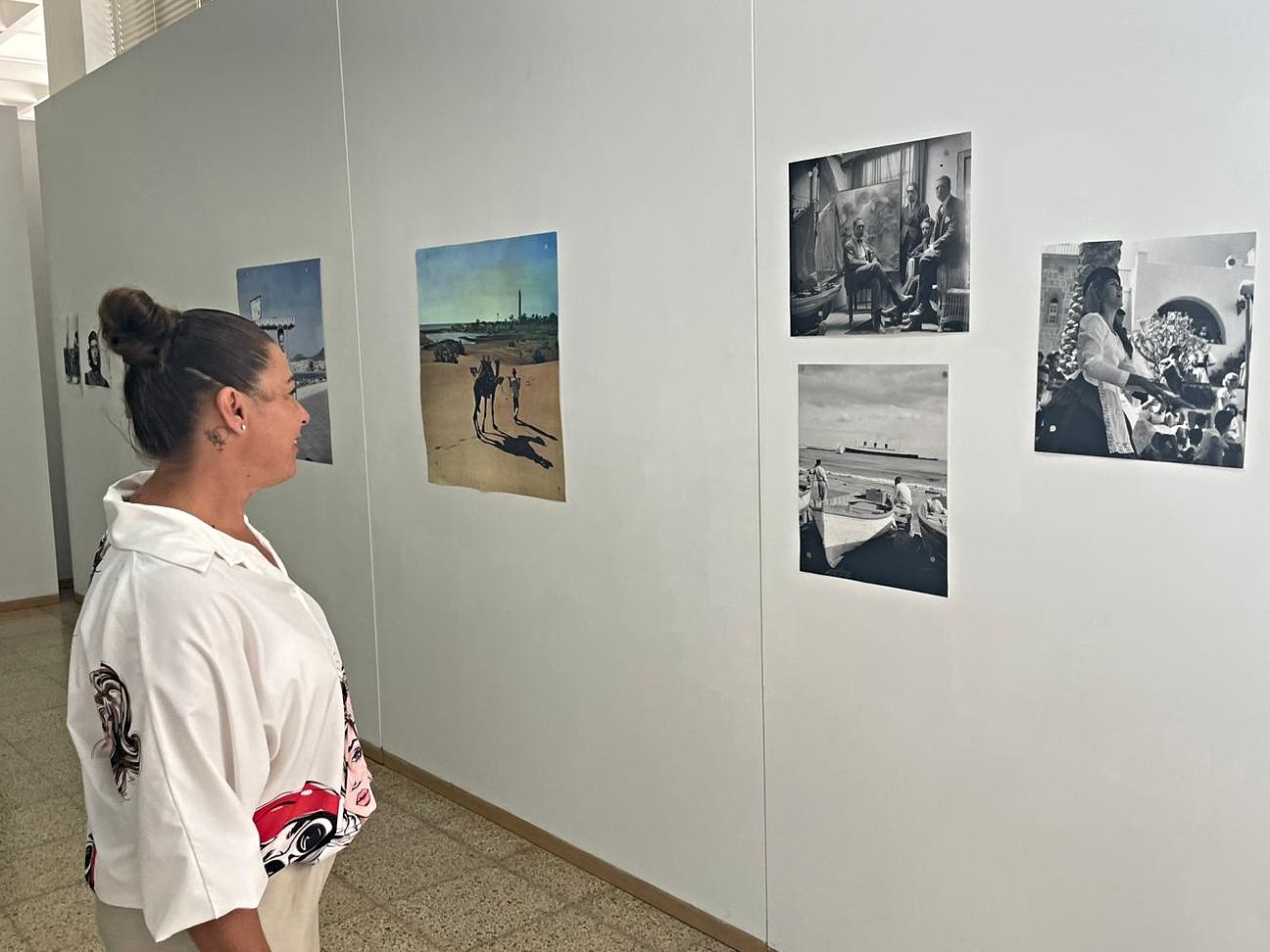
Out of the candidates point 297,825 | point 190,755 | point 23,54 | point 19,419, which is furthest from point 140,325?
point 23,54

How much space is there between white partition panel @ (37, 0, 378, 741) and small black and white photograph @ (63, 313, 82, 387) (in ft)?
1.70

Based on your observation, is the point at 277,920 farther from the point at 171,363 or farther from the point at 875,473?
the point at 875,473

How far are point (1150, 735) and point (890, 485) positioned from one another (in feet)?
2.90

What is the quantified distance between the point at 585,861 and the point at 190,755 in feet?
9.27

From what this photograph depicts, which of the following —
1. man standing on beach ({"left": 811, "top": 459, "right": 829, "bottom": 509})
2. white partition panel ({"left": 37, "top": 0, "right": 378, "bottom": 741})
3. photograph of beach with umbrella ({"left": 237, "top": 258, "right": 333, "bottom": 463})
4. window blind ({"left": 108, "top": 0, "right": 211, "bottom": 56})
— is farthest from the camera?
window blind ({"left": 108, "top": 0, "right": 211, "bottom": 56})

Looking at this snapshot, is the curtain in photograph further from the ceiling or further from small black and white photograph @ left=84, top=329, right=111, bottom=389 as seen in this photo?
the ceiling

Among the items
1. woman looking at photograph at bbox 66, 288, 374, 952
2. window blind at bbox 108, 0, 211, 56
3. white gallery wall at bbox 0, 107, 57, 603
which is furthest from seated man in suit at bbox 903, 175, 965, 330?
white gallery wall at bbox 0, 107, 57, 603

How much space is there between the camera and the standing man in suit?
2.99 m

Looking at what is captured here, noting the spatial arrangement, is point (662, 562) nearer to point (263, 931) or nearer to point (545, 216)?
point (545, 216)

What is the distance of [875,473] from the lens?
→ 10.4ft

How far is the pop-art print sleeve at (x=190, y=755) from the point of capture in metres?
1.78

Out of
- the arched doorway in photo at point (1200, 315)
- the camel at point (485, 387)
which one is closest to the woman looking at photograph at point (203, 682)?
the arched doorway in photo at point (1200, 315)

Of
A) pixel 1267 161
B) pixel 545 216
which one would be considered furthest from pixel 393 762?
pixel 1267 161

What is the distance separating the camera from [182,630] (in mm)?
1796
